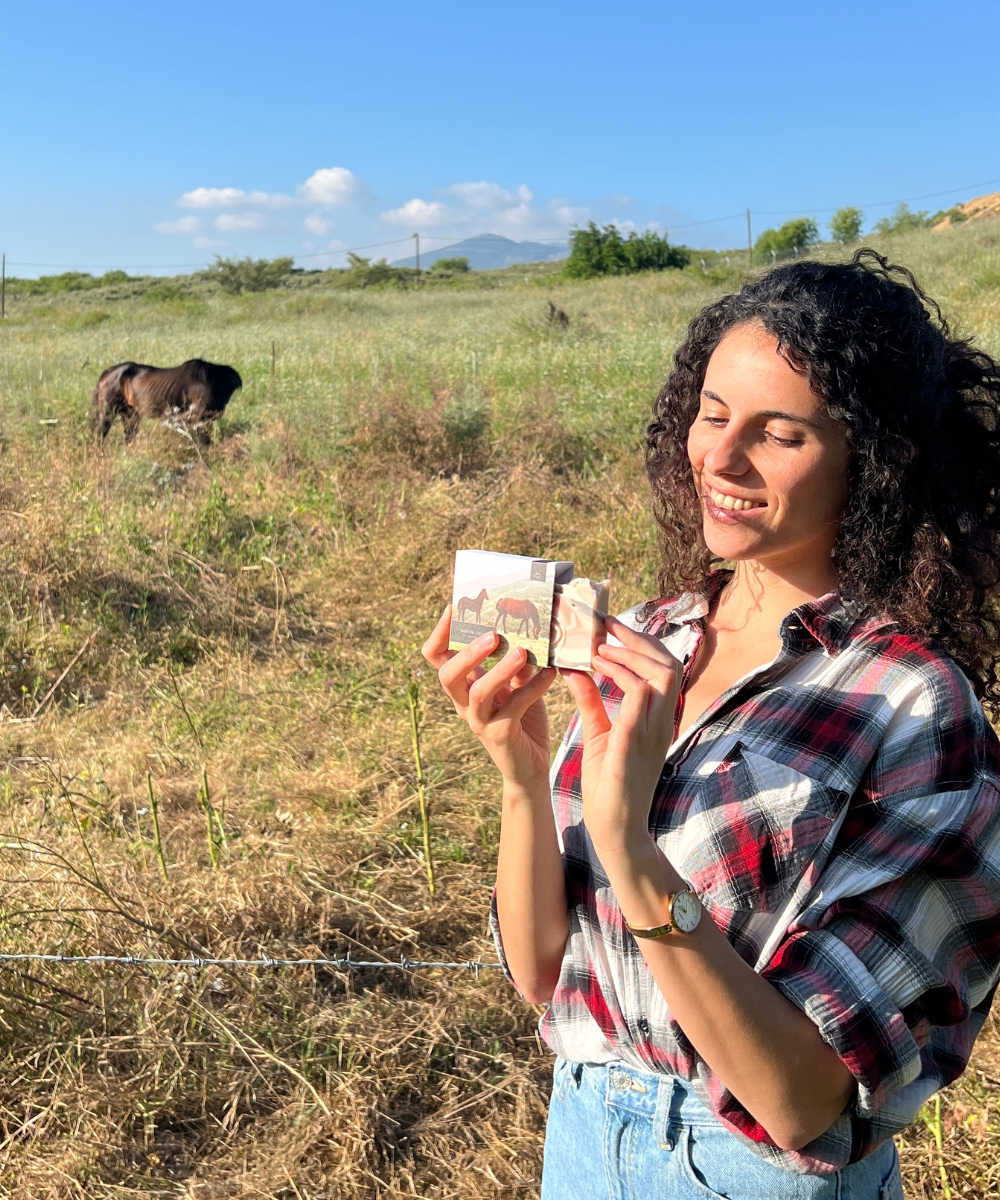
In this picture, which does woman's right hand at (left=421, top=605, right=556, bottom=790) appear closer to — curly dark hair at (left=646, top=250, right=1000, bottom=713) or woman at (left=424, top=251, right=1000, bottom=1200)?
woman at (left=424, top=251, right=1000, bottom=1200)

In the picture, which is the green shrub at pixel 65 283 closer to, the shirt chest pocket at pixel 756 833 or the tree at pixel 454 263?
the tree at pixel 454 263

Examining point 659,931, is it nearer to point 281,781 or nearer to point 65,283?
point 281,781

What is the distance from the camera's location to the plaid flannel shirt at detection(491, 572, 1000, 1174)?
1.13m

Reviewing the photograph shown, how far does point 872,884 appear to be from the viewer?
1.13 metres

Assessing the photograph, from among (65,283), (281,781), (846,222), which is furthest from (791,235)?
(281,781)

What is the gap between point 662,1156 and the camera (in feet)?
4.16

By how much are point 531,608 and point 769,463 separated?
39 centimetres

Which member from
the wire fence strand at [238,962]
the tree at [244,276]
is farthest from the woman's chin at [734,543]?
the tree at [244,276]

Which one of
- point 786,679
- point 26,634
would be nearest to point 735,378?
point 786,679

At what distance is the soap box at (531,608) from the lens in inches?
50.3

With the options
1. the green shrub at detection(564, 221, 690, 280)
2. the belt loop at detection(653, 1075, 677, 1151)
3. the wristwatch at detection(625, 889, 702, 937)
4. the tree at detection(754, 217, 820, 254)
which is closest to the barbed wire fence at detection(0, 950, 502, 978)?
the belt loop at detection(653, 1075, 677, 1151)

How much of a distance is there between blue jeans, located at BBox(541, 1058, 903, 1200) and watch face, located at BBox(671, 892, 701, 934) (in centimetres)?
28

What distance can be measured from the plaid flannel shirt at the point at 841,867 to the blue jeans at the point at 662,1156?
0.04 m

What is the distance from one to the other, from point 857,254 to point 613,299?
19.8 m
